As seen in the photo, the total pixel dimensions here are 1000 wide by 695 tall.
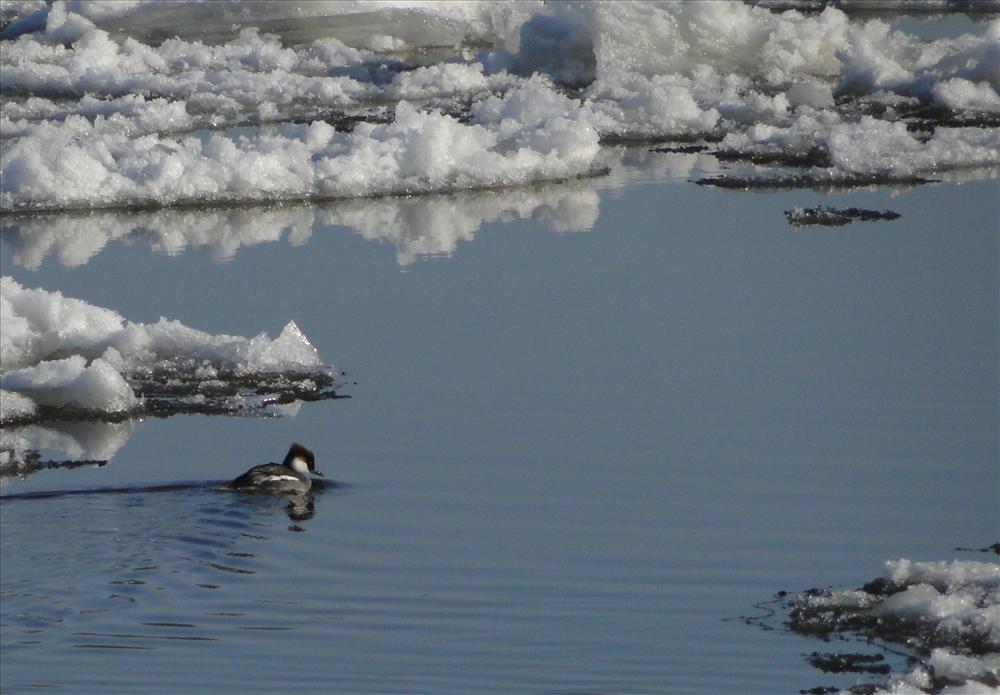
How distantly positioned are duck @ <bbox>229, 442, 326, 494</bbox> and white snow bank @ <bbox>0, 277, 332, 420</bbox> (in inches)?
51.2

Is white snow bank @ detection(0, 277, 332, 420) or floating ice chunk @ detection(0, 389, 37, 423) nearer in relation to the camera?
floating ice chunk @ detection(0, 389, 37, 423)

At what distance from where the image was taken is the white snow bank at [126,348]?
9.93 meters

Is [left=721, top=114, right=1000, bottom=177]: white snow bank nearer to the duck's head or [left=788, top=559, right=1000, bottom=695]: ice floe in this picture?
the duck's head

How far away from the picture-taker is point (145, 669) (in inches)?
255

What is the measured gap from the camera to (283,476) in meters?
8.33

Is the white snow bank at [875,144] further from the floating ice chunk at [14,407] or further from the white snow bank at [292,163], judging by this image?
the floating ice chunk at [14,407]

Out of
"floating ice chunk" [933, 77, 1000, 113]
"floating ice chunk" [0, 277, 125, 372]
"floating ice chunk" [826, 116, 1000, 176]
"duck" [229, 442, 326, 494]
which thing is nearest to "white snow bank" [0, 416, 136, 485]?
"floating ice chunk" [0, 277, 125, 372]

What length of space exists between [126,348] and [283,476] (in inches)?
84.1

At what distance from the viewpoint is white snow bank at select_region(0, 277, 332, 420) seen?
993 cm

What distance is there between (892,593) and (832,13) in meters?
14.9

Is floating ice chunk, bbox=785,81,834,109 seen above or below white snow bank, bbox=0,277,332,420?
above

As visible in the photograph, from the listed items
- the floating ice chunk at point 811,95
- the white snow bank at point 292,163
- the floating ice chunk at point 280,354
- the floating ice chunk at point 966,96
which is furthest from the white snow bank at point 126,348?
the floating ice chunk at point 966,96

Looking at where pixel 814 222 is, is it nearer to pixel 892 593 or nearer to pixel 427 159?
pixel 427 159

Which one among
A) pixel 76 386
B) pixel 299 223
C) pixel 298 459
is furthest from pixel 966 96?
pixel 298 459
